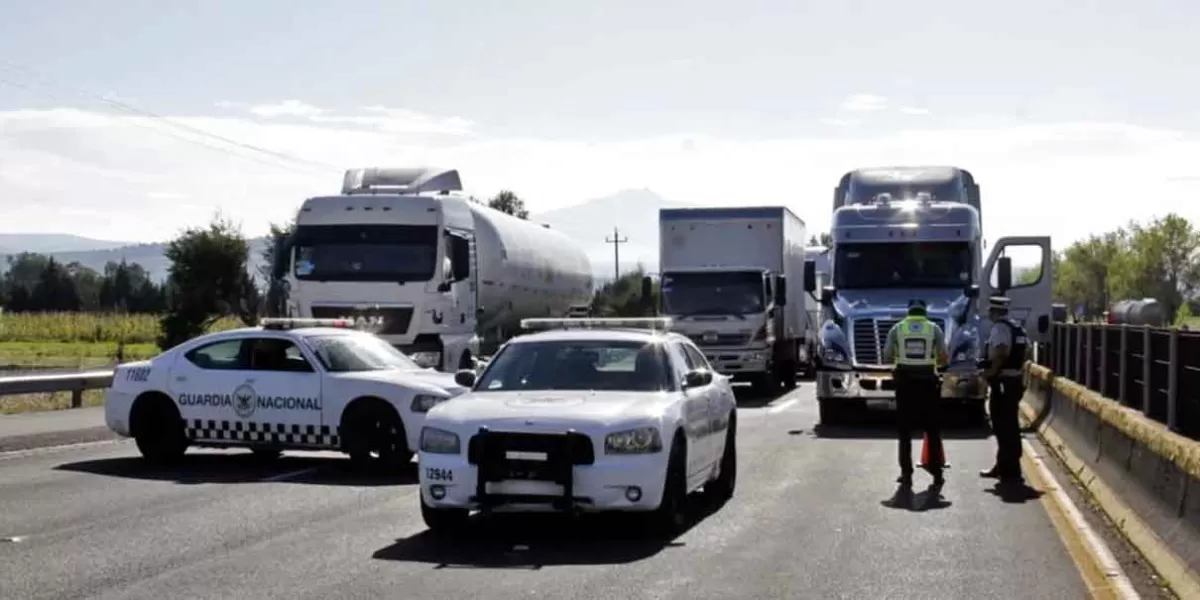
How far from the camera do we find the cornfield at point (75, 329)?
229 ft

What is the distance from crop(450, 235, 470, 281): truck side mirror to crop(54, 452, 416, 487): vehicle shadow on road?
8.97 meters

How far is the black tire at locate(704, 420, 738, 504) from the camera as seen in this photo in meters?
14.2

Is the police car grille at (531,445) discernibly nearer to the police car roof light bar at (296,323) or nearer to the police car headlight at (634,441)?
the police car headlight at (634,441)

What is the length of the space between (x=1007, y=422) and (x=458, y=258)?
12.8 meters

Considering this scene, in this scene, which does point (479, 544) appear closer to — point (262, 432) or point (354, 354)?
point (262, 432)

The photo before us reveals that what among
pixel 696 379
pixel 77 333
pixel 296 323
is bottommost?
pixel 77 333

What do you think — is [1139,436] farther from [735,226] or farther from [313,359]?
[735,226]

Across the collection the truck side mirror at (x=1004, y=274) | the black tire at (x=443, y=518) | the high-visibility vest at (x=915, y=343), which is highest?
the truck side mirror at (x=1004, y=274)

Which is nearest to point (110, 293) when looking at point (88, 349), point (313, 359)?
point (88, 349)

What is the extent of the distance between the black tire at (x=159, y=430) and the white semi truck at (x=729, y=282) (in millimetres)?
16687

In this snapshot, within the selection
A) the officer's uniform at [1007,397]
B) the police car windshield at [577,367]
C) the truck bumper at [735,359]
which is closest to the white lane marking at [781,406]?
the truck bumper at [735,359]

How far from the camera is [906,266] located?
2539 centimetres

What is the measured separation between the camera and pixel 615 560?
10773mm

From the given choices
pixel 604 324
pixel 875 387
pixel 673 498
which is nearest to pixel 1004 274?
pixel 875 387
